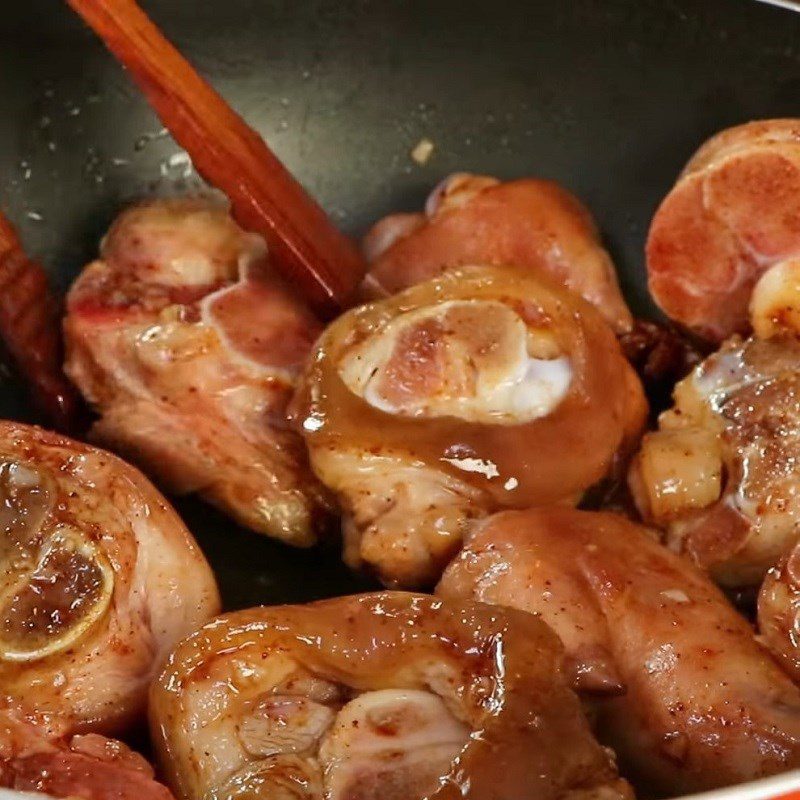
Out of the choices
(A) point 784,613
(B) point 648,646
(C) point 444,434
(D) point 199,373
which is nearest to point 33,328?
(D) point 199,373

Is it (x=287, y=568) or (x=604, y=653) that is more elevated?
(x=604, y=653)

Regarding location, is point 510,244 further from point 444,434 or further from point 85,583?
point 85,583

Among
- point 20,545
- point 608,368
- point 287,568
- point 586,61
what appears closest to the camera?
point 20,545

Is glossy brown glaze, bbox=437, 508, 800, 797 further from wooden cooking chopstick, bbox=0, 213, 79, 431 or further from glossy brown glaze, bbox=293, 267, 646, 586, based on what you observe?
wooden cooking chopstick, bbox=0, 213, 79, 431

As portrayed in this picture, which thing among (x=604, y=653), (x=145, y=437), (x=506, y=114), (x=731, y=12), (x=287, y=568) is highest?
(x=731, y=12)

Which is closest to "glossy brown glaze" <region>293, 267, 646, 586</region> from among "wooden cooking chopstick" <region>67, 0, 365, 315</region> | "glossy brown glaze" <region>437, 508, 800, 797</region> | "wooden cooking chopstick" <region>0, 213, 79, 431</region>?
"glossy brown glaze" <region>437, 508, 800, 797</region>

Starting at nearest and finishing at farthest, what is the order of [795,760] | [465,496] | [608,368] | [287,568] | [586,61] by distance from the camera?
[795,760], [465,496], [608,368], [287,568], [586,61]

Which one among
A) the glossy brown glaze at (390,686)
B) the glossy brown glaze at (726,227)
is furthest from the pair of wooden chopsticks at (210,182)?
the glossy brown glaze at (390,686)

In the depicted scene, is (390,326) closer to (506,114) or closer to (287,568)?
(287,568)

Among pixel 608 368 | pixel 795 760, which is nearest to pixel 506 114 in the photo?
pixel 608 368
